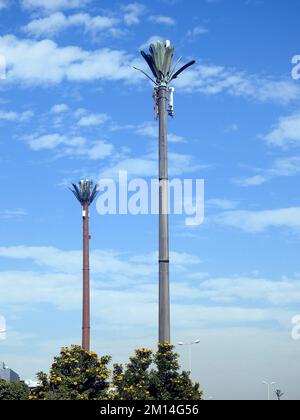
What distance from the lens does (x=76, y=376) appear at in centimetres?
3147

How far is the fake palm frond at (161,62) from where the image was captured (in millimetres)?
35781

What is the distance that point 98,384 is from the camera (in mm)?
31719

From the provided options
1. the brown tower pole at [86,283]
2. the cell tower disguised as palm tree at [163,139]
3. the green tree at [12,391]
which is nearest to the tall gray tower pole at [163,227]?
the cell tower disguised as palm tree at [163,139]

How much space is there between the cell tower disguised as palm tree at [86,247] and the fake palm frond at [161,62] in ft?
82.7

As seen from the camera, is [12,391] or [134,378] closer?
[134,378]

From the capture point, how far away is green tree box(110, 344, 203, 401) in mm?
30328

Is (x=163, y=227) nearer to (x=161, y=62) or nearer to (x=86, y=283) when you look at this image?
(x=161, y=62)

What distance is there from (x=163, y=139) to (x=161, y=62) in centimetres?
399

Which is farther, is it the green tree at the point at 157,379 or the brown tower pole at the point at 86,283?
the brown tower pole at the point at 86,283

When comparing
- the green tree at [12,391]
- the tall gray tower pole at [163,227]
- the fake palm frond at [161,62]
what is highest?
the fake palm frond at [161,62]

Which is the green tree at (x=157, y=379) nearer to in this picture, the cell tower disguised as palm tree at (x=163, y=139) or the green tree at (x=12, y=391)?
the cell tower disguised as palm tree at (x=163, y=139)

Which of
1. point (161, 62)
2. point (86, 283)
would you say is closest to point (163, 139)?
point (161, 62)

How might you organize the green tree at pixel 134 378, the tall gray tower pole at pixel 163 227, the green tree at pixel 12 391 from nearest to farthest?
the green tree at pixel 134 378
the tall gray tower pole at pixel 163 227
the green tree at pixel 12 391
